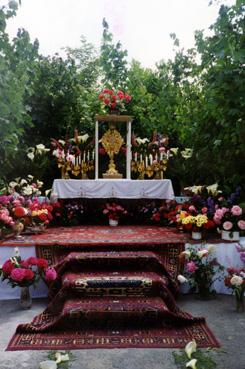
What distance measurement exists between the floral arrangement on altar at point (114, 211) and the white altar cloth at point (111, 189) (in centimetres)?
24

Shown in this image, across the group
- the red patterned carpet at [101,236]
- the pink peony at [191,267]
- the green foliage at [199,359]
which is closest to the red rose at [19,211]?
the red patterned carpet at [101,236]

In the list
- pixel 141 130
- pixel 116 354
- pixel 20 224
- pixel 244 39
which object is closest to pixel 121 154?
pixel 141 130

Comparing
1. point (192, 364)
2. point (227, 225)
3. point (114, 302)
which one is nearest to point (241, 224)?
point (227, 225)

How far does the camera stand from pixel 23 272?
4422 millimetres

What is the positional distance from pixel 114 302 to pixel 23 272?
98cm

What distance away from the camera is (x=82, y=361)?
3.34 meters

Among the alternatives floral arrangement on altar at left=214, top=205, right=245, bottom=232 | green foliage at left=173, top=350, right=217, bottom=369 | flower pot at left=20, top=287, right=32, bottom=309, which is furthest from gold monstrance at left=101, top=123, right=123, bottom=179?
green foliage at left=173, top=350, right=217, bottom=369

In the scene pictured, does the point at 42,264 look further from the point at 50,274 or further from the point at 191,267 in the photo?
the point at 191,267

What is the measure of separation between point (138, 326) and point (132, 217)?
3.56 metres

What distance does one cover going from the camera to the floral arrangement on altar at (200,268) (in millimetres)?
4926

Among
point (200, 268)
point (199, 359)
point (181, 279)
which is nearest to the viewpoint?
point (199, 359)

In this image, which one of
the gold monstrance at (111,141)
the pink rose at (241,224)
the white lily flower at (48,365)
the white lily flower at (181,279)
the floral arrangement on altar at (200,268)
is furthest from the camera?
the gold monstrance at (111,141)

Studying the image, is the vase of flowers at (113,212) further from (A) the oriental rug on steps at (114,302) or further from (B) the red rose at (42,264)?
(B) the red rose at (42,264)

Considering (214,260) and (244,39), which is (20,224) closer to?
(214,260)
